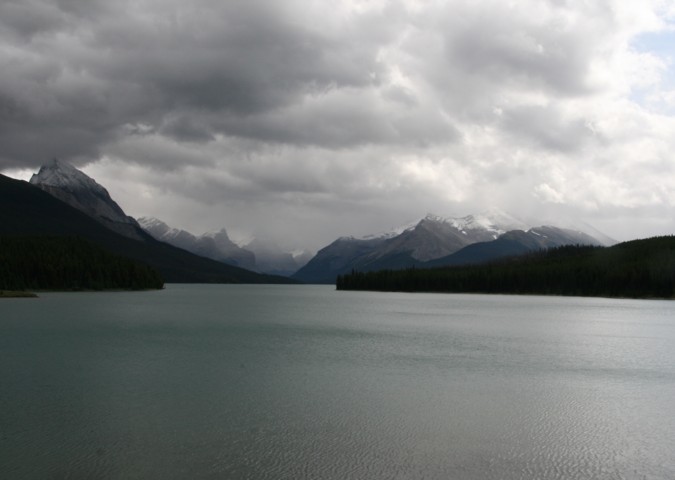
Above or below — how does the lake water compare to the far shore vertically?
below

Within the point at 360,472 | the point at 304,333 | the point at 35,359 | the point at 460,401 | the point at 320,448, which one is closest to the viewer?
the point at 360,472

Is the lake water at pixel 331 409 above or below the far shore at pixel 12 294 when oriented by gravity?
below

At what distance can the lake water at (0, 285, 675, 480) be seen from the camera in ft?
78.7

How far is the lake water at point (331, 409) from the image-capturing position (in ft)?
78.7

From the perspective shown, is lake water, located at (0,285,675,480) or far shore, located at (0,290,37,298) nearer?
lake water, located at (0,285,675,480)

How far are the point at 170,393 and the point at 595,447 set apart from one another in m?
25.4

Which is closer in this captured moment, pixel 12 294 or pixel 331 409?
pixel 331 409

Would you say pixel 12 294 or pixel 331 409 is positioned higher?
pixel 12 294

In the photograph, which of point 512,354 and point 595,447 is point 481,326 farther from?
point 595,447

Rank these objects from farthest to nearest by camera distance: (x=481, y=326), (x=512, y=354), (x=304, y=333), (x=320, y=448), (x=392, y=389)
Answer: (x=481, y=326)
(x=304, y=333)
(x=512, y=354)
(x=392, y=389)
(x=320, y=448)

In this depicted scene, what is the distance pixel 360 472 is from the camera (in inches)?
907

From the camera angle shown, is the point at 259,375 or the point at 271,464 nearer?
the point at 271,464

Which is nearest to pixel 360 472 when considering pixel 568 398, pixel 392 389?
pixel 392 389

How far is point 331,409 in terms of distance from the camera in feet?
111
